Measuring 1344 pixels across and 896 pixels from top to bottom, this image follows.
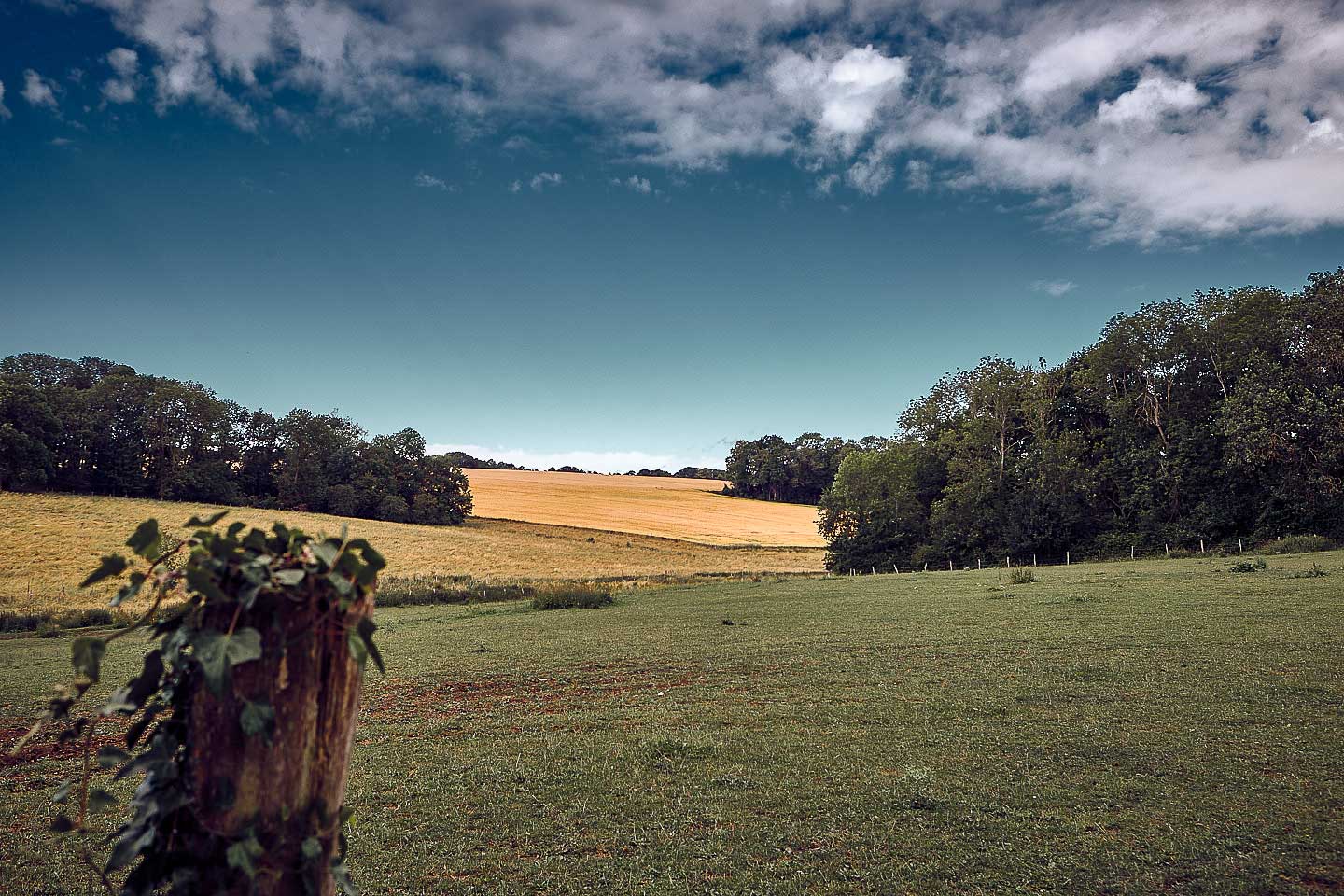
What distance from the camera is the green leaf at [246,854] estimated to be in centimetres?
182

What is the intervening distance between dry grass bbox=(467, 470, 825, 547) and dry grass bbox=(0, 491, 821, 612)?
236 inches

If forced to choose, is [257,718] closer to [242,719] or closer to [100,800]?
[242,719]

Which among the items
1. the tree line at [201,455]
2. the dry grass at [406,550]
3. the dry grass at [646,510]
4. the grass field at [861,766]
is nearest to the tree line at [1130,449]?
the dry grass at [406,550]

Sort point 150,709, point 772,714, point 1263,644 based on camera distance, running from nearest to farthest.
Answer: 1. point 150,709
2. point 772,714
3. point 1263,644

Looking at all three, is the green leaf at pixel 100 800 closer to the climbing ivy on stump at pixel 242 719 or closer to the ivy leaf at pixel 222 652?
the climbing ivy on stump at pixel 242 719

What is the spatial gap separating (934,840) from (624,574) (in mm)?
43734

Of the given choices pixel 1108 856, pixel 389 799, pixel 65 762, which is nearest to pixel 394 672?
pixel 65 762

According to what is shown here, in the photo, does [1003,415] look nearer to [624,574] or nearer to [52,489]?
[624,574]

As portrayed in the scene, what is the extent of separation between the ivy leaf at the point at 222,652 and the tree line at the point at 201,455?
266 ft

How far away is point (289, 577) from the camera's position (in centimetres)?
184

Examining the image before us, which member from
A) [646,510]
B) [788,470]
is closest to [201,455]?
[646,510]

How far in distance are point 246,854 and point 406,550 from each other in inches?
2327

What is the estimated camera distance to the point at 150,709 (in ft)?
6.66

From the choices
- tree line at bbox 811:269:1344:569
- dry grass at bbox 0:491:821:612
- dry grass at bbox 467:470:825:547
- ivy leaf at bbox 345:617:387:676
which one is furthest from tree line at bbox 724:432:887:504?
ivy leaf at bbox 345:617:387:676
